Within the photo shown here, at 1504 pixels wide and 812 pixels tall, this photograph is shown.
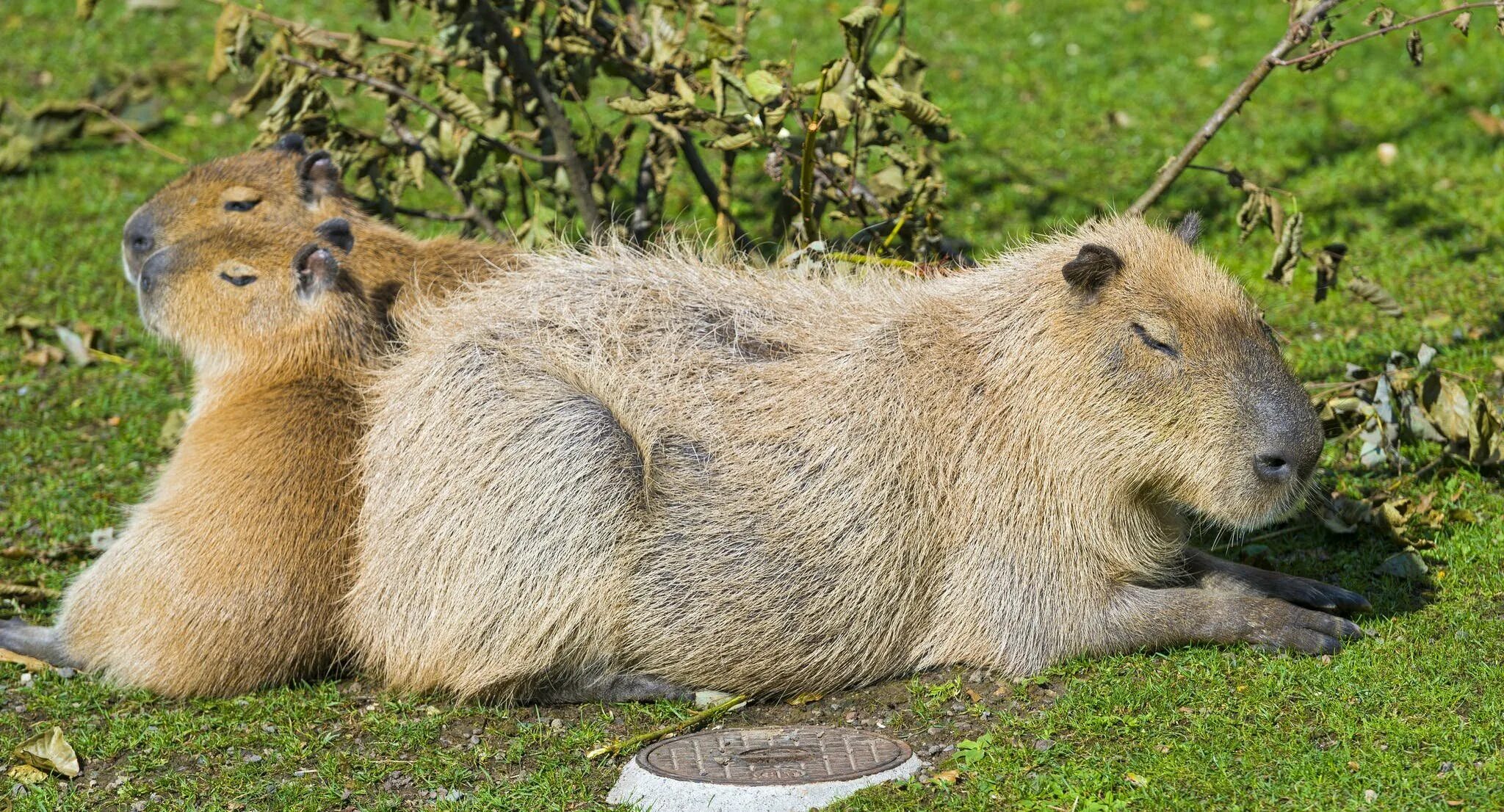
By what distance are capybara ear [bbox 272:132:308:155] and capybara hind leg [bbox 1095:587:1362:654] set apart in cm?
346

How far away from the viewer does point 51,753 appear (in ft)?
13.9

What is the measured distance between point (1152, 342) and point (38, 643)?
3.76m

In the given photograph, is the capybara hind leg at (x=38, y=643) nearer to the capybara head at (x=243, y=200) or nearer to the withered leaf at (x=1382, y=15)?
the capybara head at (x=243, y=200)

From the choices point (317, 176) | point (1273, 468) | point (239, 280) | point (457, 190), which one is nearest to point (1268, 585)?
point (1273, 468)

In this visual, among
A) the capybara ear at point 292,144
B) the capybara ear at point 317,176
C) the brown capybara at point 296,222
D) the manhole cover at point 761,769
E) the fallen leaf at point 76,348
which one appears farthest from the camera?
the fallen leaf at point 76,348

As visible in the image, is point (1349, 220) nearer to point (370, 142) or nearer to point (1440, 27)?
point (1440, 27)

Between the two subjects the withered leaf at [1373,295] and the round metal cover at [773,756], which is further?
the withered leaf at [1373,295]

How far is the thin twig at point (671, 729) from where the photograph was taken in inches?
163

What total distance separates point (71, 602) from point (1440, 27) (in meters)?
8.96

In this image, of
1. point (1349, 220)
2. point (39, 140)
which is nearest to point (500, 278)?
point (1349, 220)

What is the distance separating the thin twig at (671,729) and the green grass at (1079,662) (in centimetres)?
5

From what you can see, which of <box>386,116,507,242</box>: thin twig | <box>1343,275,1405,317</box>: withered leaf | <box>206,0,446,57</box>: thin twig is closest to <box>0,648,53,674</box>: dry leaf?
<box>386,116,507,242</box>: thin twig

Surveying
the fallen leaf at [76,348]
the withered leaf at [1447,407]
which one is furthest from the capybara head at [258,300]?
the withered leaf at [1447,407]

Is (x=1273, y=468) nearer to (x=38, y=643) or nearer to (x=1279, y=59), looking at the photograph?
(x=1279, y=59)
